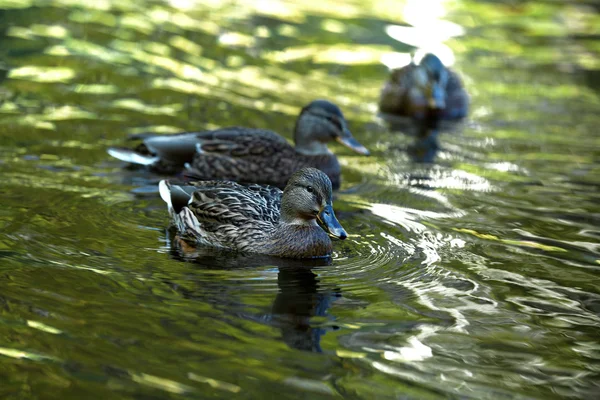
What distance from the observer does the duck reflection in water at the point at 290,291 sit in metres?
6.02

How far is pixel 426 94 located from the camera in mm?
13406

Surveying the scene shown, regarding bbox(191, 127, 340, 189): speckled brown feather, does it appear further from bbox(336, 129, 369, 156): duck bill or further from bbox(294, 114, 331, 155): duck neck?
bbox(336, 129, 369, 156): duck bill

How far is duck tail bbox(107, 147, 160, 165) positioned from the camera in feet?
31.5

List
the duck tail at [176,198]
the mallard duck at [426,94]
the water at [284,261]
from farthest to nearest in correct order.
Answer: the mallard duck at [426,94]
the duck tail at [176,198]
the water at [284,261]

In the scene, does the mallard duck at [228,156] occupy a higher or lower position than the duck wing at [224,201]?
higher

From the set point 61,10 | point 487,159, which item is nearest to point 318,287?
point 487,159

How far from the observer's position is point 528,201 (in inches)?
370

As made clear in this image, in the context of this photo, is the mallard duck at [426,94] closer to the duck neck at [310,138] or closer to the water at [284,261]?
the water at [284,261]

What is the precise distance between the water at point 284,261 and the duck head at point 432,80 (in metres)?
0.52

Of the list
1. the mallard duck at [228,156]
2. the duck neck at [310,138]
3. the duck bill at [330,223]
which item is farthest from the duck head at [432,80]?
the duck bill at [330,223]

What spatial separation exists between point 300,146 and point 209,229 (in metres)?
2.82

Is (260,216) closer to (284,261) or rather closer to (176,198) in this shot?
(284,261)

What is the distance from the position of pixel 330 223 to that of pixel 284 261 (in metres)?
0.45

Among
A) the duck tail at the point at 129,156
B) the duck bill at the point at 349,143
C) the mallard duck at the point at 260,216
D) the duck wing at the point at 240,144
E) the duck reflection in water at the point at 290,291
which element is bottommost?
the duck reflection in water at the point at 290,291
